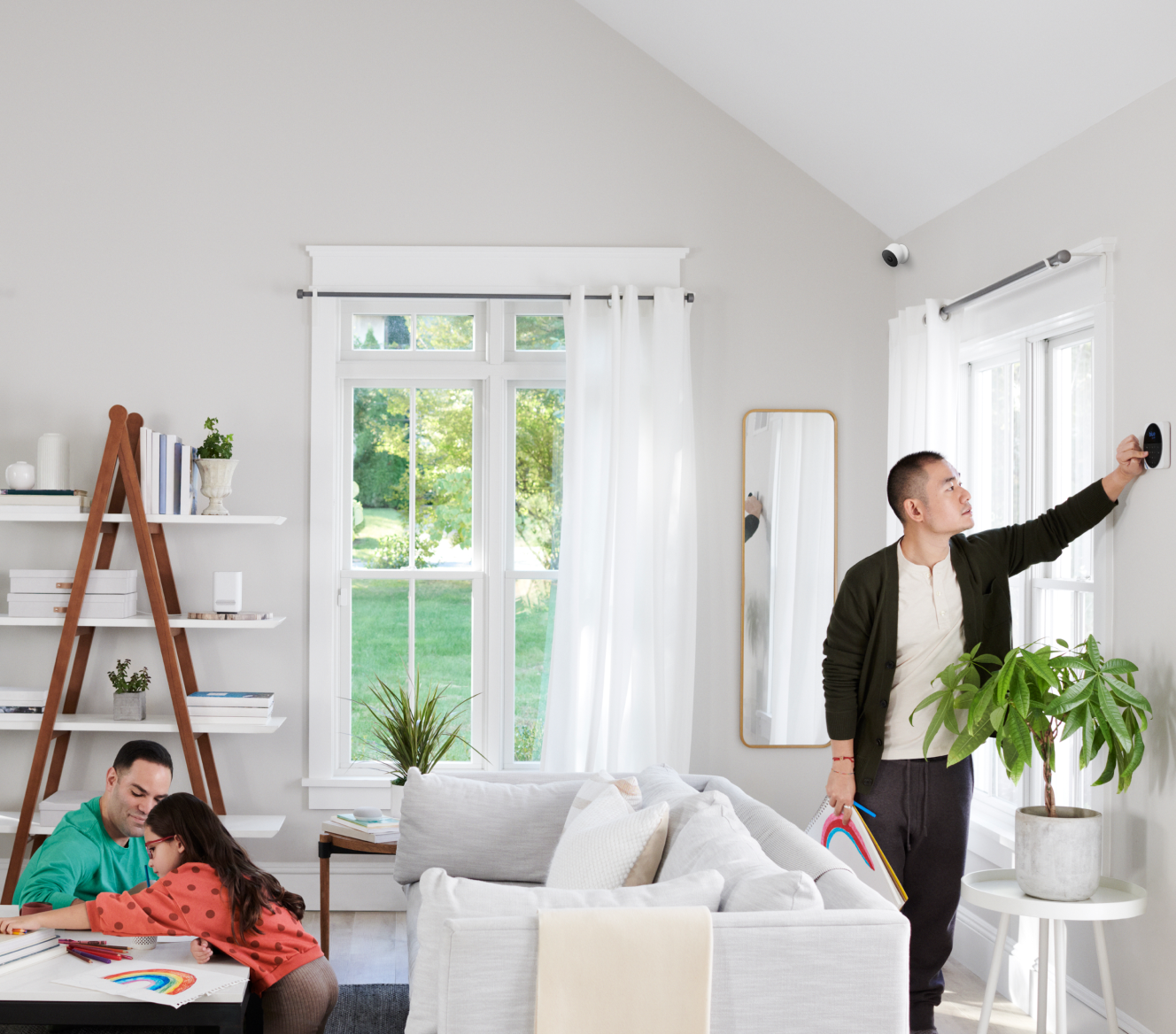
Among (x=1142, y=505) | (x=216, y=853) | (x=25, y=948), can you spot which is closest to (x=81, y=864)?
(x=25, y=948)

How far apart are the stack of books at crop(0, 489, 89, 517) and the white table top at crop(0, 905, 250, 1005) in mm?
1830

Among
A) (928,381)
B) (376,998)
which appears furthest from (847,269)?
(376,998)

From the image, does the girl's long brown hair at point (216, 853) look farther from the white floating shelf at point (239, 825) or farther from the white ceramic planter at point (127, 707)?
the white ceramic planter at point (127, 707)

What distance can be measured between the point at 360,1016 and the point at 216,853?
1028mm

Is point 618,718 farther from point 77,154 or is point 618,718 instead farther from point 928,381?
point 77,154

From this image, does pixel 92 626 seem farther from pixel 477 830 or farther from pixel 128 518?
pixel 477 830

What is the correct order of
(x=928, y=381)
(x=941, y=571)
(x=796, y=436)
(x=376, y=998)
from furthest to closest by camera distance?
1. (x=796, y=436)
2. (x=928, y=381)
3. (x=376, y=998)
4. (x=941, y=571)

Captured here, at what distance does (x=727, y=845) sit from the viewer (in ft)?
7.20

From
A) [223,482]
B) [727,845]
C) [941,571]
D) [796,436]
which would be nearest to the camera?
[727,845]

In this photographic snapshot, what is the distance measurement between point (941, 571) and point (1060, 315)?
808mm

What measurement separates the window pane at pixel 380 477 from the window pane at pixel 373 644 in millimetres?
111

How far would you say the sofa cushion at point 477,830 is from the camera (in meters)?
3.02

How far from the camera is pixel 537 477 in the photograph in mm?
4277

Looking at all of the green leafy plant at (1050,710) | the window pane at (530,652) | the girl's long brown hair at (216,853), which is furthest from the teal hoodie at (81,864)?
the green leafy plant at (1050,710)
